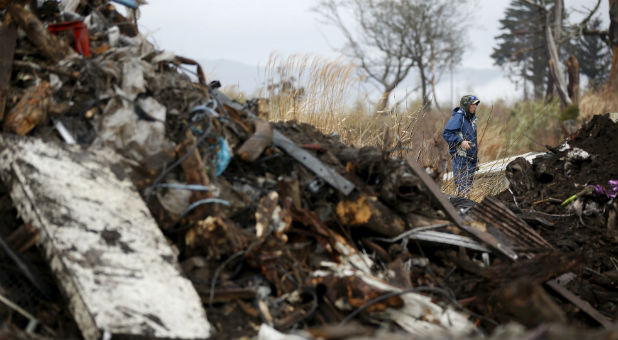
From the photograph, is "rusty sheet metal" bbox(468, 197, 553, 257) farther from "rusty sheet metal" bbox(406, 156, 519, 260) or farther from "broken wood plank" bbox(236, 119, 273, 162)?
"broken wood plank" bbox(236, 119, 273, 162)

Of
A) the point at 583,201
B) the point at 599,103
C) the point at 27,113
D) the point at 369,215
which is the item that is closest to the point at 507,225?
the point at 369,215

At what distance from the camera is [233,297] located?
90.5 inches

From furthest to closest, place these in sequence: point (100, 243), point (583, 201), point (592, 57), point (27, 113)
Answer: point (592, 57) < point (583, 201) < point (27, 113) < point (100, 243)

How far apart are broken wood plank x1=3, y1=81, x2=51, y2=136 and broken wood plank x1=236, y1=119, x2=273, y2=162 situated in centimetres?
101

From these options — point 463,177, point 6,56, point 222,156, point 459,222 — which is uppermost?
point 6,56

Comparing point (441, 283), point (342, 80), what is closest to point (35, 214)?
point (441, 283)

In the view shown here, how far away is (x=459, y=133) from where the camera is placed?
6.77 m

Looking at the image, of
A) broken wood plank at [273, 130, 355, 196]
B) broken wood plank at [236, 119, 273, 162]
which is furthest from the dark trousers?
broken wood plank at [236, 119, 273, 162]

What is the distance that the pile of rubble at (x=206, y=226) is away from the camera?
6.90ft

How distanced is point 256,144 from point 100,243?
95 centimetres

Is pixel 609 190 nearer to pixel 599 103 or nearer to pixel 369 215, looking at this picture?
pixel 369 215

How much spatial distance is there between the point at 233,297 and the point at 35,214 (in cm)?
95

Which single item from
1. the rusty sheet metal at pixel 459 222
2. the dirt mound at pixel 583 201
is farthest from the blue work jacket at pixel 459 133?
the rusty sheet metal at pixel 459 222

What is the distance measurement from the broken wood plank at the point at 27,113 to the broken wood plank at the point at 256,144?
1.01 metres
